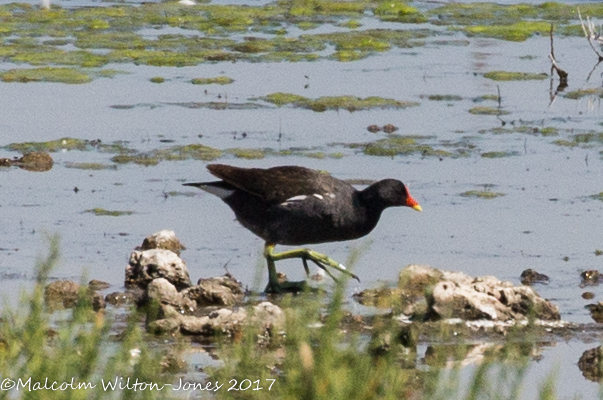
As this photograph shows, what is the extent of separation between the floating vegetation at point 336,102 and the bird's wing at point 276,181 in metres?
4.61

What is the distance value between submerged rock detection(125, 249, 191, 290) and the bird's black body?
785mm

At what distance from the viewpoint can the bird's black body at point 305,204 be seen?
909cm

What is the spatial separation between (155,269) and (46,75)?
725 cm

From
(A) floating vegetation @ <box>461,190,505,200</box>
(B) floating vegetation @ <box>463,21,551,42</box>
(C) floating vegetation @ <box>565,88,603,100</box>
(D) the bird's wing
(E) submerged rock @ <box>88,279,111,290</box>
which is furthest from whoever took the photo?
(B) floating vegetation @ <box>463,21,551,42</box>

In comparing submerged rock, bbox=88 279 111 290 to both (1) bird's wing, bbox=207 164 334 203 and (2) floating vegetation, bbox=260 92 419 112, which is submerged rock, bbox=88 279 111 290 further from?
(2) floating vegetation, bbox=260 92 419 112

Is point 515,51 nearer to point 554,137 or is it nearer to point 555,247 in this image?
point 554,137

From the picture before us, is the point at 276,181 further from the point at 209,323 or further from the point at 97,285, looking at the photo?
the point at 209,323

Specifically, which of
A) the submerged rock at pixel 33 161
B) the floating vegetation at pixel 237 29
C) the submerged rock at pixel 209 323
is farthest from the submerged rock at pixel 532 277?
the floating vegetation at pixel 237 29

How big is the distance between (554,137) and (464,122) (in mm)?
988

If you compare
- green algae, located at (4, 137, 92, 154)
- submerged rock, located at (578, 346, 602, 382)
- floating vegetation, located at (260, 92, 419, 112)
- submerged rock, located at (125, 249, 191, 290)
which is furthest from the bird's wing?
floating vegetation, located at (260, 92, 419, 112)

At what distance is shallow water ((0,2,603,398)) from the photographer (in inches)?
364

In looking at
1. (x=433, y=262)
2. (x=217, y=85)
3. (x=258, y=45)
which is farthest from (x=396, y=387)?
(x=258, y=45)

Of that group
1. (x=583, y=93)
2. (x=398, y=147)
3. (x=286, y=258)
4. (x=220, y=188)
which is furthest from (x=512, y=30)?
(x=286, y=258)

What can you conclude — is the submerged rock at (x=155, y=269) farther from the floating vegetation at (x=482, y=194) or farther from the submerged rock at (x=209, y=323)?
the floating vegetation at (x=482, y=194)
